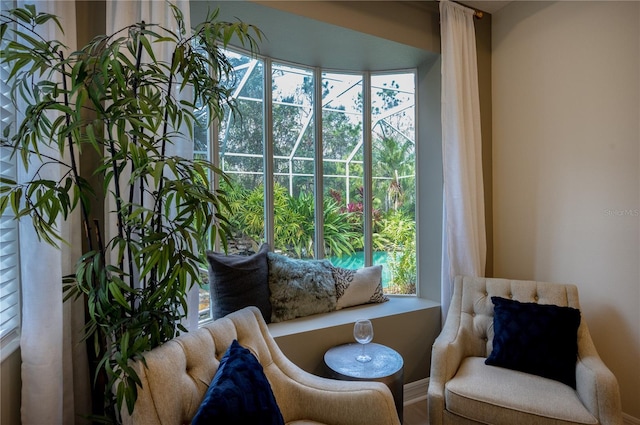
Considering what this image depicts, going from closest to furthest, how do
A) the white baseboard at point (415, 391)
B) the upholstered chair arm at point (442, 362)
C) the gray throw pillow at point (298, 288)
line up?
the upholstered chair arm at point (442, 362) → the gray throw pillow at point (298, 288) → the white baseboard at point (415, 391)

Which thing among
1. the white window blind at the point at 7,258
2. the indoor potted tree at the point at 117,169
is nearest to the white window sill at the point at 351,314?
the indoor potted tree at the point at 117,169

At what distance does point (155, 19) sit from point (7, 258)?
3.85ft

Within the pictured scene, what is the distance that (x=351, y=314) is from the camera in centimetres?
233

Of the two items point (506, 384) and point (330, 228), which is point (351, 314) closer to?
point (330, 228)

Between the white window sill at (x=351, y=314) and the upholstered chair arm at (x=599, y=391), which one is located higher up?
the white window sill at (x=351, y=314)

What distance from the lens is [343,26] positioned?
7.11ft

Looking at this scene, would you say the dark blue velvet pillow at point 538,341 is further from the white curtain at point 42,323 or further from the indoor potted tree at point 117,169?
the white curtain at point 42,323

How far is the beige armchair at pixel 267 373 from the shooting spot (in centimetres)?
114

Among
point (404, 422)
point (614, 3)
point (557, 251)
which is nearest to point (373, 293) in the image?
point (404, 422)

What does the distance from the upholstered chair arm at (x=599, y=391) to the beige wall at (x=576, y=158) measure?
2.08 feet

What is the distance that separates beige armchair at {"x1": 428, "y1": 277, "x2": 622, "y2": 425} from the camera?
1512mm

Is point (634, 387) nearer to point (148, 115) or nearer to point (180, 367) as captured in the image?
point (180, 367)

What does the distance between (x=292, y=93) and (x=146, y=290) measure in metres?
1.86

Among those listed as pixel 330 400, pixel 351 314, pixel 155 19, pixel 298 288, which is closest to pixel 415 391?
pixel 351 314
